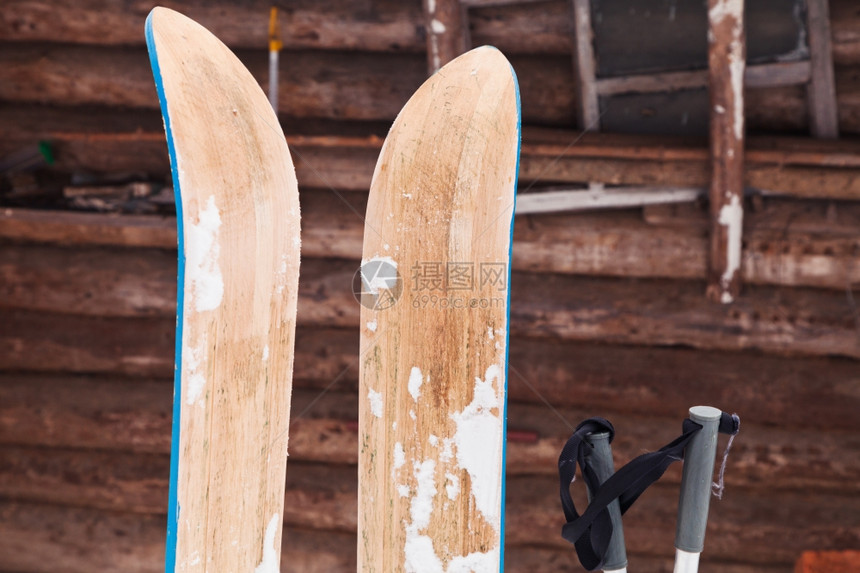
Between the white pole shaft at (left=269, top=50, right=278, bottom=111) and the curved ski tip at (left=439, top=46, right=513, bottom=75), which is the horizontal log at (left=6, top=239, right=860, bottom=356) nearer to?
the white pole shaft at (left=269, top=50, right=278, bottom=111)

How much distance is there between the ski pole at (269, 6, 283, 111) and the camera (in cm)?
271

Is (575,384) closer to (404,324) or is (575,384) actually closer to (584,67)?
(584,67)

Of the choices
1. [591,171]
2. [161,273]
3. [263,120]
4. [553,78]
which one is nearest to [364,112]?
[553,78]

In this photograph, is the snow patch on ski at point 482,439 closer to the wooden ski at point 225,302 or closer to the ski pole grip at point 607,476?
the ski pole grip at point 607,476

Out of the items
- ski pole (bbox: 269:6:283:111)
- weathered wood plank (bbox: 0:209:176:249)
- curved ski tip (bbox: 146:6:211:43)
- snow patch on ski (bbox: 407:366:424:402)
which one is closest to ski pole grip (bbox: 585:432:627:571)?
snow patch on ski (bbox: 407:366:424:402)

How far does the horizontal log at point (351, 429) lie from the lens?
296cm

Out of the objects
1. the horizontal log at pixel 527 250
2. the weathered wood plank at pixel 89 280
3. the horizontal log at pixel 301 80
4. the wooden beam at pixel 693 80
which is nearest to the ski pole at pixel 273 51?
the horizontal log at pixel 301 80

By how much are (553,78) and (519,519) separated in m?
1.86

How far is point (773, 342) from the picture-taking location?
288cm

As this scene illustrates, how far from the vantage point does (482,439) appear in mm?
1256

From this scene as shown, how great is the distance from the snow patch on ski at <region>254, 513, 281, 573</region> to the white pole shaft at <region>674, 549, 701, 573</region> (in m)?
0.68

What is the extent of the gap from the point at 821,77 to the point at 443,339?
201cm

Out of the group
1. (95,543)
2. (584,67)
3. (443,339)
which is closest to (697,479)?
(443,339)

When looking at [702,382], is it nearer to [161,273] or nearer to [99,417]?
[161,273]
